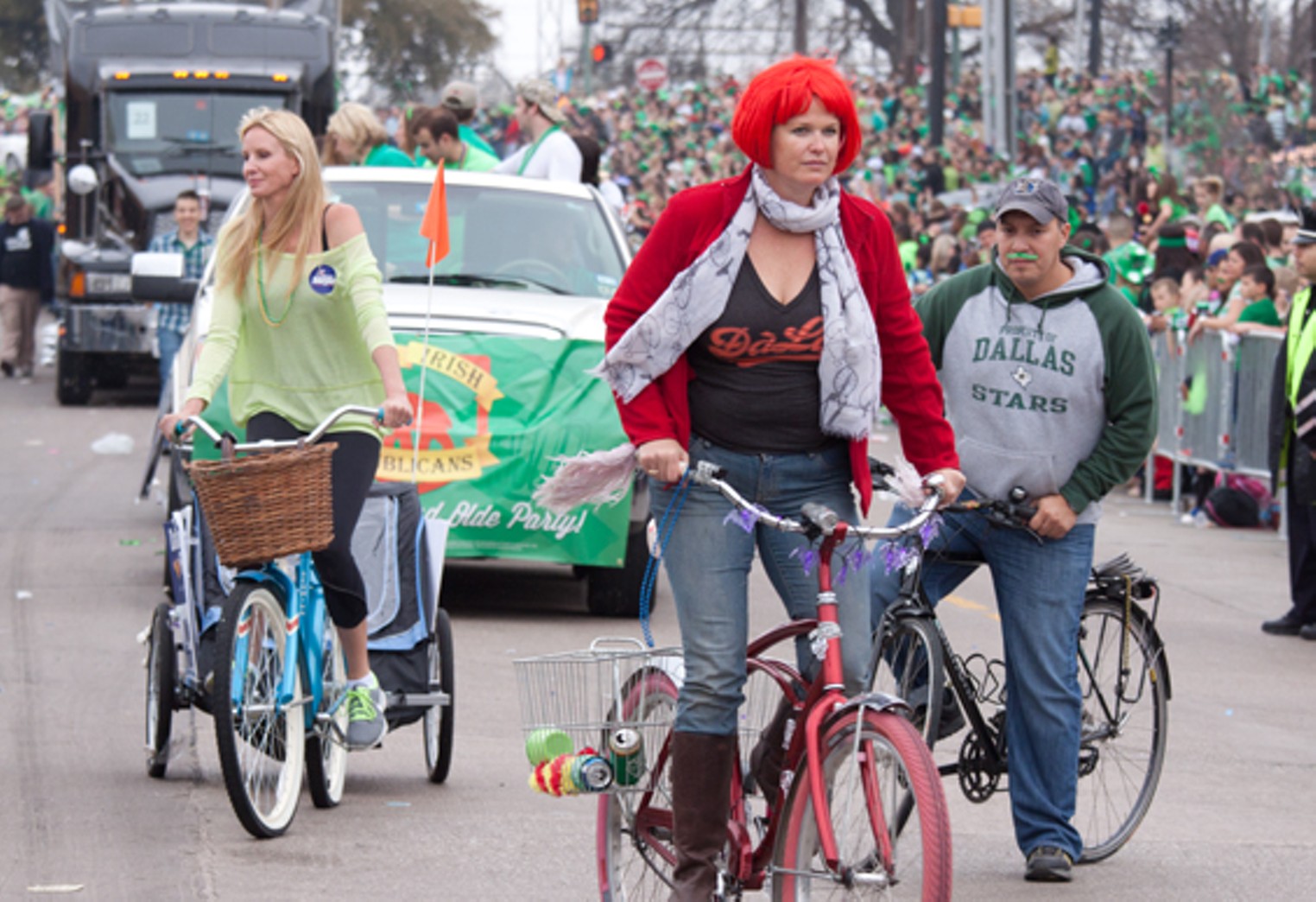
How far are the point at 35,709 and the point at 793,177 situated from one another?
4.28m

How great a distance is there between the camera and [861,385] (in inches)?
181

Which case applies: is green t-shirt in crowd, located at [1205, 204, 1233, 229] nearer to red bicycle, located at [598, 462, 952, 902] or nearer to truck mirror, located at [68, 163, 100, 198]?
truck mirror, located at [68, 163, 100, 198]

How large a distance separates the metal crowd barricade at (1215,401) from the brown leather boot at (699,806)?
9.28 metres

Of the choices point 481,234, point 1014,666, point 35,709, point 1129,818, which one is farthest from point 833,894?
point 481,234

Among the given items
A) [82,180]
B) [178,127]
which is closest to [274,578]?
[82,180]

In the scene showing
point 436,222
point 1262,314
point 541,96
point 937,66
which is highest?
point 937,66

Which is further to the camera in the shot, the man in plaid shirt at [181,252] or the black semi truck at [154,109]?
the black semi truck at [154,109]

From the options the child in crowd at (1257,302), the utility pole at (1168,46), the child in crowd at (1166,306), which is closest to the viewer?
the child in crowd at (1257,302)

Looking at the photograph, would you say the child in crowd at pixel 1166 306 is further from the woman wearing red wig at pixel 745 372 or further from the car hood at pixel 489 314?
the woman wearing red wig at pixel 745 372

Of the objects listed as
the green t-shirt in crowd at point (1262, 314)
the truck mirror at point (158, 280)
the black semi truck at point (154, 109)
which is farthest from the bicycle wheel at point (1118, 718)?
the black semi truck at point (154, 109)

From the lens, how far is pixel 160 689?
257 inches

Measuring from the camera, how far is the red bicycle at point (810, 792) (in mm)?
4188

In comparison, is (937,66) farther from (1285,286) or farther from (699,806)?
(699,806)

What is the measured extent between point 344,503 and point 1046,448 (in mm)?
1893
